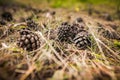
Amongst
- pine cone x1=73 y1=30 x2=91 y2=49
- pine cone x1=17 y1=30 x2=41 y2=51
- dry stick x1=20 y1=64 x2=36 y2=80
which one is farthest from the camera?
pine cone x1=73 y1=30 x2=91 y2=49

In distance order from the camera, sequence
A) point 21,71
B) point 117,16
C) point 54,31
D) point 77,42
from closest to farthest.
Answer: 1. point 21,71
2. point 77,42
3. point 54,31
4. point 117,16

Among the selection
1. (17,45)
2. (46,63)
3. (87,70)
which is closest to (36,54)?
(46,63)

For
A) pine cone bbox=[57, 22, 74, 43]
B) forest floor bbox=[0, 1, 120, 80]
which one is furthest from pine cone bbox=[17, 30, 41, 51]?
pine cone bbox=[57, 22, 74, 43]

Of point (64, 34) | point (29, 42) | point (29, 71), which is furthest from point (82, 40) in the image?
point (29, 71)

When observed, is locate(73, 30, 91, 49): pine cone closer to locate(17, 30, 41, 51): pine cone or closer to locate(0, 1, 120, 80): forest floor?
locate(0, 1, 120, 80): forest floor

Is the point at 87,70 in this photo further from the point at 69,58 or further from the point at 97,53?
the point at 97,53

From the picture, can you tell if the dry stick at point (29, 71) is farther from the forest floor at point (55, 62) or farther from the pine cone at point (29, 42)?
the pine cone at point (29, 42)

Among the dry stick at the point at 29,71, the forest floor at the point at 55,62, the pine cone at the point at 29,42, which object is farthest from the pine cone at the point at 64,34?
the dry stick at the point at 29,71
